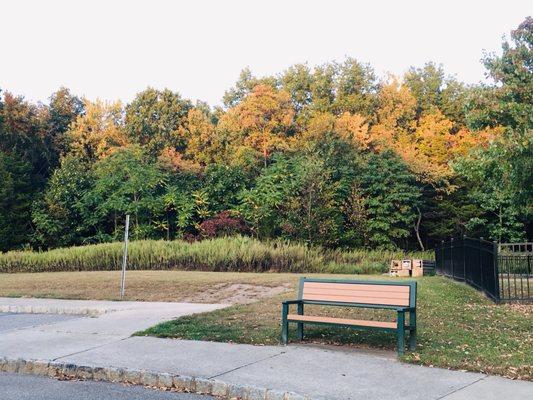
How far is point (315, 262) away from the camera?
88.2 feet

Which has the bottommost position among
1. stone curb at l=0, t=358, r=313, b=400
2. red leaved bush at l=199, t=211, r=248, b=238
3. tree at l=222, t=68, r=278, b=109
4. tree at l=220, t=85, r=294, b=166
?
stone curb at l=0, t=358, r=313, b=400

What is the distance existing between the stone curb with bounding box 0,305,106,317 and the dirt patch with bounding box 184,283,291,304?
10.3ft

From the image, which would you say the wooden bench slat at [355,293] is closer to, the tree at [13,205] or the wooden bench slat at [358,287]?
the wooden bench slat at [358,287]

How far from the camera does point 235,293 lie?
16.5 m

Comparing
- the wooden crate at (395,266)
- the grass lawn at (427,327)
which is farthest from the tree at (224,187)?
the grass lawn at (427,327)

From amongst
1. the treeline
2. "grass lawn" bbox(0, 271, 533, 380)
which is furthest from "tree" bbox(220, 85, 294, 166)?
"grass lawn" bbox(0, 271, 533, 380)

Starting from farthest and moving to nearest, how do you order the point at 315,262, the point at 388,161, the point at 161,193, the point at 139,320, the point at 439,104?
the point at 439,104, the point at 161,193, the point at 388,161, the point at 315,262, the point at 139,320

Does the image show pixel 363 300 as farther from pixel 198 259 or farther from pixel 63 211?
pixel 63 211

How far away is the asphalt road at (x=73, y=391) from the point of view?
6469mm

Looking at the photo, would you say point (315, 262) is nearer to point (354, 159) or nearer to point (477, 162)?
point (477, 162)

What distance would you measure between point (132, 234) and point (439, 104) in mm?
27627

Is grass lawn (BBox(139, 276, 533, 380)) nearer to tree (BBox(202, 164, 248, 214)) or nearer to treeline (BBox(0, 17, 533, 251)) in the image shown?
treeline (BBox(0, 17, 533, 251))

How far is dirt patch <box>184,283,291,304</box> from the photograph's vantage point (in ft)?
51.1

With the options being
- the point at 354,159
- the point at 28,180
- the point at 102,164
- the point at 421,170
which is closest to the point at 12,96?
the point at 28,180
